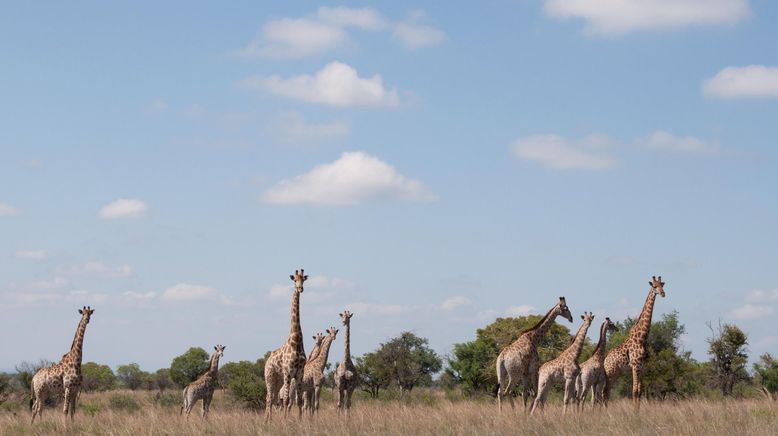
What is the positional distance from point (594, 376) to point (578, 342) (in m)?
0.92

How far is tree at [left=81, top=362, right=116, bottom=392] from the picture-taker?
61.3 meters

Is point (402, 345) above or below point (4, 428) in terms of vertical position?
above

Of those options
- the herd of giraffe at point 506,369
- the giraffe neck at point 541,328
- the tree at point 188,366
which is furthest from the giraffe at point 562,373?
the tree at point 188,366

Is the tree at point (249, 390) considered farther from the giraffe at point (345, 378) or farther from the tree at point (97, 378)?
the tree at point (97, 378)

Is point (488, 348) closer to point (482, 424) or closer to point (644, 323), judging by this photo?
point (644, 323)

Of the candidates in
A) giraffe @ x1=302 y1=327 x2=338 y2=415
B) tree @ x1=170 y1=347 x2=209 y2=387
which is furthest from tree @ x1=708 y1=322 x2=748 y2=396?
tree @ x1=170 y1=347 x2=209 y2=387

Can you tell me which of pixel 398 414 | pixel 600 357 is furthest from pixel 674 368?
pixel 398 414

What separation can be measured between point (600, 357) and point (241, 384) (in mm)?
17682

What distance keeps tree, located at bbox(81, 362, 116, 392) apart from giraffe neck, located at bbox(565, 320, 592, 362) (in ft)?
140

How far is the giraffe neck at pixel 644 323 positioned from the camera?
21.6m

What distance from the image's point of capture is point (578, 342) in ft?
67.5

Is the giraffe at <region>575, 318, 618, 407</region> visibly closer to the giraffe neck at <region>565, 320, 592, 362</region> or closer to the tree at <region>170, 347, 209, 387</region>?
the giraffe neck at <region>565, 320, 592, 362</region>

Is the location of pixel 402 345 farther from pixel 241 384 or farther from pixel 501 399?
pixel 501 399

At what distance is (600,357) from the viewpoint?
21.0 metres
